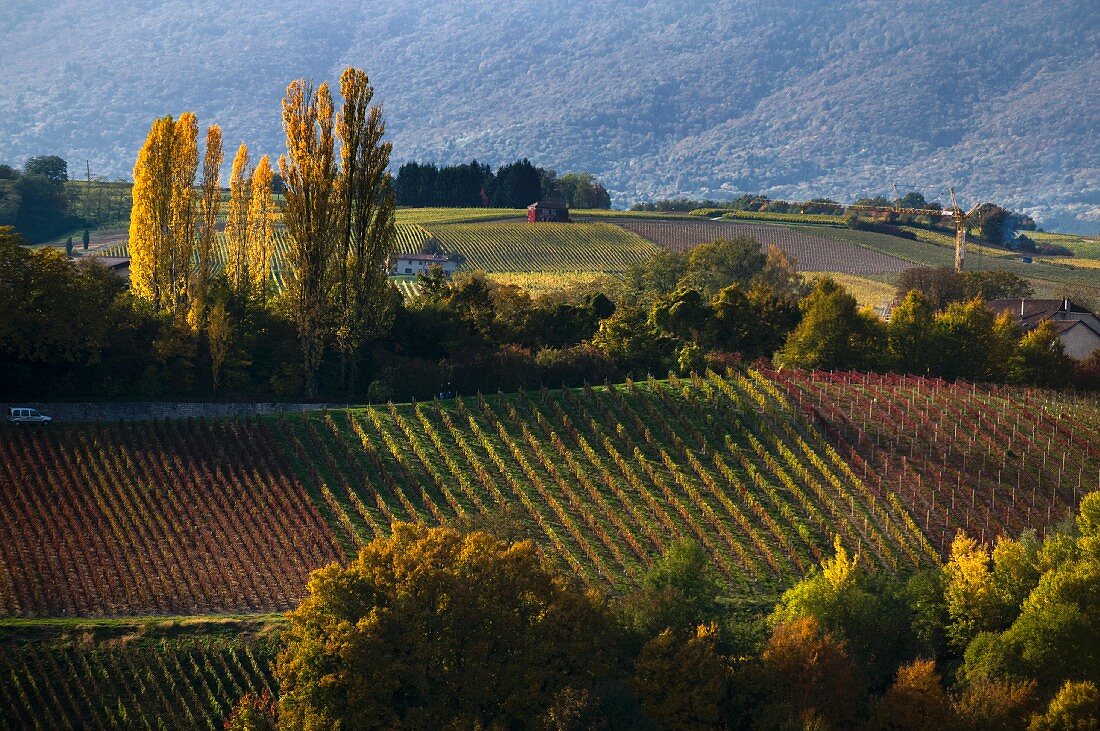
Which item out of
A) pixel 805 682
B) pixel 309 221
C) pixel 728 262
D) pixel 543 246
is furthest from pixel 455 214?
pixel 805 682

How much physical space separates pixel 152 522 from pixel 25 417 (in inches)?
419

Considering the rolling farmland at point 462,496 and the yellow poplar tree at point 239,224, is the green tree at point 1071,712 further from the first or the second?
the yellow poplar tree at point 239,224

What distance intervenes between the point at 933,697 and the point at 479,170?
421 feet

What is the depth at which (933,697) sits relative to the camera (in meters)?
34.9

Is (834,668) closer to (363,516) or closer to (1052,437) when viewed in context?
(363,516)

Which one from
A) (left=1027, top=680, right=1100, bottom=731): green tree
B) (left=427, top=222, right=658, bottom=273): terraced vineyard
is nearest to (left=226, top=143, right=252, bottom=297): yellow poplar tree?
(left=1027, top=680, right=1100, bottom=731): green tree

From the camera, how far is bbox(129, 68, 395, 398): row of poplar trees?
59906 mm

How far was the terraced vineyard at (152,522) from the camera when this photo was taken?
40.6 meters

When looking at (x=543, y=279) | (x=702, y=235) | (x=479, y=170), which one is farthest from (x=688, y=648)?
(x=479, y=170)

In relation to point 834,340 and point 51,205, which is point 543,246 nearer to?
point 51,205

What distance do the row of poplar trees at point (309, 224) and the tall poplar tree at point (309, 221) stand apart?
0.15 feet

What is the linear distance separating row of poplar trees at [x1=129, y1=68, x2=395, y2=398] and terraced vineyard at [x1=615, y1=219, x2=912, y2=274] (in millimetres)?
69460

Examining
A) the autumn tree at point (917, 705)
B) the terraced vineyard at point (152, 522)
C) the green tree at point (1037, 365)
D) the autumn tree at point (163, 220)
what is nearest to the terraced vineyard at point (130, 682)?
the terraced vineyard at point (152, 522)

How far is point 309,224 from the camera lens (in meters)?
60.1
